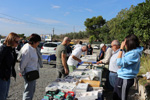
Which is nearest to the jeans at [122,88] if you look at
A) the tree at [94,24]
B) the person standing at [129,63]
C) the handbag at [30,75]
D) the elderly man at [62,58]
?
the person standing at [129,63]

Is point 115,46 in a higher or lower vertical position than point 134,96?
higher

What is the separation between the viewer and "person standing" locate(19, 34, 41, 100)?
2.30 m

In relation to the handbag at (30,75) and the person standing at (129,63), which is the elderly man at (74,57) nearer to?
the handbag at (30,75)

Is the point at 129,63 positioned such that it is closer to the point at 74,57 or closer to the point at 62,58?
the point at 62,58

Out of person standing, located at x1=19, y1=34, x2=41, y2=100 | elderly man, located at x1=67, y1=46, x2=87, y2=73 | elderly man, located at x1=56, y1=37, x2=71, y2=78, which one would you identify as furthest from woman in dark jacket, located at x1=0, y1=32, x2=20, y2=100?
elderly man, located at x1=67, y1=46, x2=87, y2=73

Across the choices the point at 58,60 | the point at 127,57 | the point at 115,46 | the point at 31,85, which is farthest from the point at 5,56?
the point at 115,46

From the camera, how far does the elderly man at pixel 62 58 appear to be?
333 centimetres

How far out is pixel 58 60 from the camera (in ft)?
11.6

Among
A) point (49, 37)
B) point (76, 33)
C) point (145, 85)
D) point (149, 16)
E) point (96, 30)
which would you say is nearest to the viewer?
point (145, 85)

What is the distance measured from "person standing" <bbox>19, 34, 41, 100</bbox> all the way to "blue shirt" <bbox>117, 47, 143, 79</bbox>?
1.50 m

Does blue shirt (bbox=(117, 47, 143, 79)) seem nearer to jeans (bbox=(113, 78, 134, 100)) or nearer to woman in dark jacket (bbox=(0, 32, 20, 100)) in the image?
jeans (bbox=(113, 78, 134, 100))

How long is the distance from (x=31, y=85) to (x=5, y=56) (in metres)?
0.69

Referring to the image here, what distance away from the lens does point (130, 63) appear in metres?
2.11

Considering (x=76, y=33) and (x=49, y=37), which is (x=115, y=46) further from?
(x=76, y=33)
